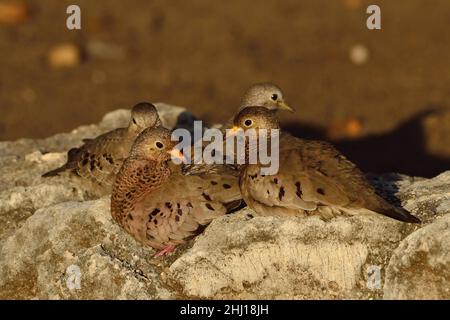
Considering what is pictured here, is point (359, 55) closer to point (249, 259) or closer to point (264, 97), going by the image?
point (264, 97)

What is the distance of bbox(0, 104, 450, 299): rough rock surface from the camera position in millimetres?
7098

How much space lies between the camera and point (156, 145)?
778cm

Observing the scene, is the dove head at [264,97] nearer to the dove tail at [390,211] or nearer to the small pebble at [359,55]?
the dove tail at [390,211]

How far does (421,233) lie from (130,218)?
225 cm

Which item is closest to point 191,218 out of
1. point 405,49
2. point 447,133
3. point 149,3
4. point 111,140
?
point 111,140

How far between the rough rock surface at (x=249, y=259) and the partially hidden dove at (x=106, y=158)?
619 millimetres

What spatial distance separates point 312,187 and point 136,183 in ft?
4.80

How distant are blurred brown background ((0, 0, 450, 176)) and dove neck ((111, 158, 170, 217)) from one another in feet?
18.9

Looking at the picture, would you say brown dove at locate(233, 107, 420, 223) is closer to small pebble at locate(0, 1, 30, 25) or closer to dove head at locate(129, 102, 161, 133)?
dove head at locate(129, 102, 161, 133)

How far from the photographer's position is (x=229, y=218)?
7641mm

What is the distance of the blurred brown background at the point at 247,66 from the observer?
14.4m

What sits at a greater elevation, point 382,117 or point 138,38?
point 138,38

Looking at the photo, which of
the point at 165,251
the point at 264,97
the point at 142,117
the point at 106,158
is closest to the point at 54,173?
the point at 106,158

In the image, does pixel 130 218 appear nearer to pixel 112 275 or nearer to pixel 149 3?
pixel 112 275
